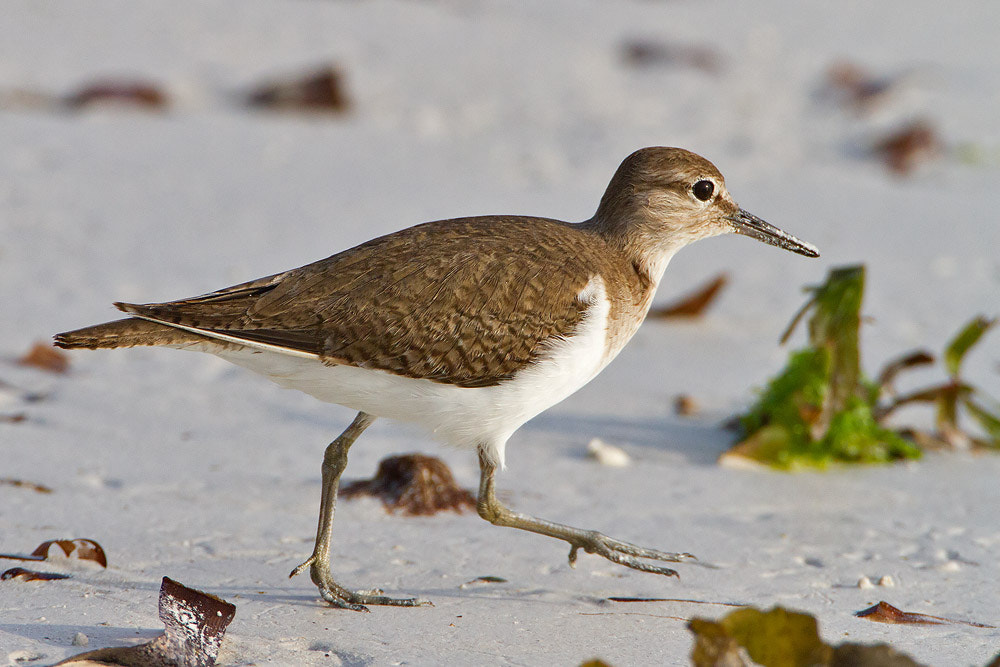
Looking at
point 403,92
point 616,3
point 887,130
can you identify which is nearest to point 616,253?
point 403,92

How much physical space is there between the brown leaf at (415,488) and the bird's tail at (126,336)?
1153mm

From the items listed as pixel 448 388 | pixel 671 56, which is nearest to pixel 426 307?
pixel 448 388

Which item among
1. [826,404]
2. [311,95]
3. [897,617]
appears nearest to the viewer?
[897,617]

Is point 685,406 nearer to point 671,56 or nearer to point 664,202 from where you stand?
point 664,202

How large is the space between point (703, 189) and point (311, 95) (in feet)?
18.8

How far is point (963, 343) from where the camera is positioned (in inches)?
220

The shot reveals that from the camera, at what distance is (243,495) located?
4918mm

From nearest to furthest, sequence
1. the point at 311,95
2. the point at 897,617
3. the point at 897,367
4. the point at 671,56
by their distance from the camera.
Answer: the point at 897,617 < the point at 897,367 < the point at 311,95 < the point at 671,56

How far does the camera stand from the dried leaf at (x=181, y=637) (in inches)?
129

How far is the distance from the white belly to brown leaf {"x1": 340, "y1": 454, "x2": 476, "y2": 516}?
1.93 ft

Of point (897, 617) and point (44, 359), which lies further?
point (44, 359)

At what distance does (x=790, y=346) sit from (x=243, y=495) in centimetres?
359

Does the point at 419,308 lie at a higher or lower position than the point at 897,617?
higher

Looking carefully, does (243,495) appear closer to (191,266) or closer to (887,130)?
(191,266)
